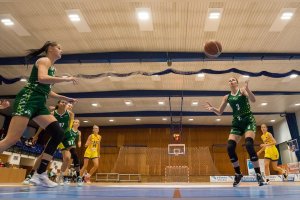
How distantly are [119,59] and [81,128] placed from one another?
52.9 feet

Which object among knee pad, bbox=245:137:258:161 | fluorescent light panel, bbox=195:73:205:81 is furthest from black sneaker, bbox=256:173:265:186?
fluorescent light panel, bbox=195:73:205:81

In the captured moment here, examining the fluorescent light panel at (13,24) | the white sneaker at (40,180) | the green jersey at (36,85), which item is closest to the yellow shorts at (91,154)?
the fluorescent light panel at (13,24)

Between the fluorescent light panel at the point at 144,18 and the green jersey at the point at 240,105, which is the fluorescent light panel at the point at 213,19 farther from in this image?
the green jersey at the point at 240,105

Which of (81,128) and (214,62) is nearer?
(214,62)

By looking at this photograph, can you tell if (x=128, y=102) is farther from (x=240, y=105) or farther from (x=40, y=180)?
(x=40, y=180)

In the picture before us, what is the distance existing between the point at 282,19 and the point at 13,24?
9.89 m

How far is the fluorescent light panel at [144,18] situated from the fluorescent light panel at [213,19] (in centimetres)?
207

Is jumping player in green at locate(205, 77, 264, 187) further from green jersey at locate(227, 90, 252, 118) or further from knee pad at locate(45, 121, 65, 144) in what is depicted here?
knee pad at locate(45, 121, 65, 144)

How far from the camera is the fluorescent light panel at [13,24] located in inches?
387

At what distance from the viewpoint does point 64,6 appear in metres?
9.29

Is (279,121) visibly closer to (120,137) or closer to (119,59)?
(120,137)

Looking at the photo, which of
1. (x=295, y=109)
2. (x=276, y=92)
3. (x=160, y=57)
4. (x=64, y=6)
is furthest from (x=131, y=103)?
(x=295, y=109)

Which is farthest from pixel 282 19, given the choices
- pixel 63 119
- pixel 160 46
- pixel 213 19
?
pixel 63 119

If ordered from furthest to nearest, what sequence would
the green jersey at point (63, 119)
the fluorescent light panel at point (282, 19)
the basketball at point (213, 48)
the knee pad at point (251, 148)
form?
the fluorescent light panel at point (282, 19) < the basketball at point (213, 48) < the green jersey at point (63, 119) < the knee pad at point (251, 148)
